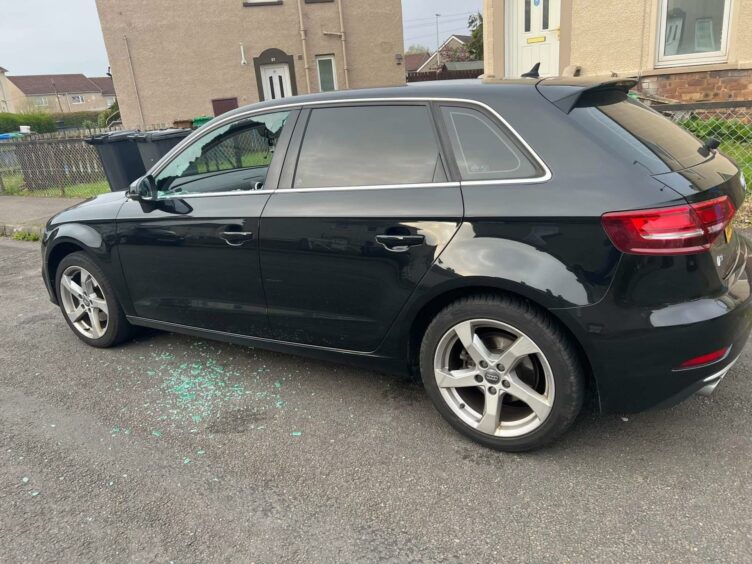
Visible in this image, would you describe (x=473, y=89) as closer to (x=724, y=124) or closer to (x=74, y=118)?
(x=724, y=124)

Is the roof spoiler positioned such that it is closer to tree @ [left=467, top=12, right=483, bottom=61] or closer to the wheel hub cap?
the wheel hub cap

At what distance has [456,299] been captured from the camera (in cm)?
275

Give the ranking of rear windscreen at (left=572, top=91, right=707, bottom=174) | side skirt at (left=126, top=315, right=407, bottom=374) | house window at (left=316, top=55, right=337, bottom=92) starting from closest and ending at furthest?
1. rear windscreen at (left=572, top=91, right=707, bottom=174)
2. side skirt at (left=126, top=315, right=407, bottom=374)
3. house window at (left=316, top=55, right=337, bottom=92)

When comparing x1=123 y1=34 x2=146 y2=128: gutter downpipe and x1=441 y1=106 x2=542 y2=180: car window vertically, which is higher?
x1=123 y1=34 x2=146 y2=128: gutter downpipe

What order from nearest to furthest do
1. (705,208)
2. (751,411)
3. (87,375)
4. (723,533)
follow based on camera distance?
(723,533)
(705,208)
(751,411)
(87,375)

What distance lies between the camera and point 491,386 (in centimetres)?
272

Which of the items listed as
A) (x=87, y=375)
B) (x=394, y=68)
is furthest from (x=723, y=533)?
(x=394, y=68)

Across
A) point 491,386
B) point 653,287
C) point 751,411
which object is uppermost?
point 653,287

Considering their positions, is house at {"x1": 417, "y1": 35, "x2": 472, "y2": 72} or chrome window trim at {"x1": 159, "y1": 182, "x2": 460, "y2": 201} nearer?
chrome window trim at {"x1": 159, "y1": 182, "x2": 460, "y2": 201}

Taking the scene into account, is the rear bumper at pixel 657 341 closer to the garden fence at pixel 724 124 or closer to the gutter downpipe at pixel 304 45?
the garden fence at pixel 724 124

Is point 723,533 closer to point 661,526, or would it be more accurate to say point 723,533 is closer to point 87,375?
point 661,526

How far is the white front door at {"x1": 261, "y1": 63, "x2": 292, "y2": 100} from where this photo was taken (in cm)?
1925

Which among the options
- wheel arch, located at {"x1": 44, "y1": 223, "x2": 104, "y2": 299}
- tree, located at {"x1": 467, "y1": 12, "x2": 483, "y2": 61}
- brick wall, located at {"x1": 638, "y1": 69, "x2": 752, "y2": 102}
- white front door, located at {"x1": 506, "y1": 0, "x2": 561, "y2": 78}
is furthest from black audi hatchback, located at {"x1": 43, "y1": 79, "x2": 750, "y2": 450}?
tree, located at {"x1": 467, "y1": 12, "x2": 483, "y2": 61}

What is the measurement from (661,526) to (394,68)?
1955 cm
